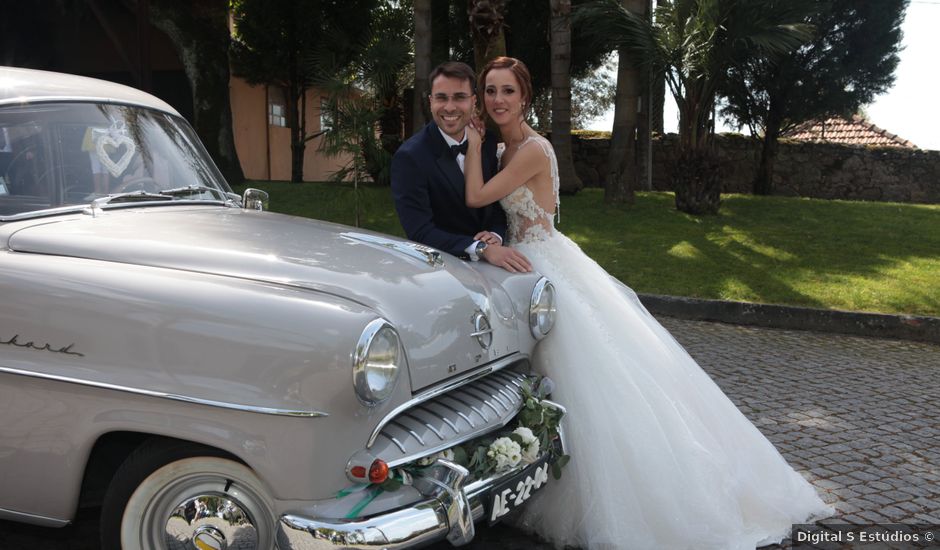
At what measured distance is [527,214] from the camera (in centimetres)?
406

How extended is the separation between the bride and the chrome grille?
0.43 m

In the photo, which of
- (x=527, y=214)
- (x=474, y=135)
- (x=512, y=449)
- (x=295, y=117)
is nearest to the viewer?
(x=512, y=449)

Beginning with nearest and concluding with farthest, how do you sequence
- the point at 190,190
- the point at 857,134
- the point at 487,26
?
the point at 190,190
the point at 487,26
the point at 857,134

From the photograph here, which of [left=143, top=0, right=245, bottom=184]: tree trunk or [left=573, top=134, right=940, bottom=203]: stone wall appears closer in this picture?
[left=143, top=0, right=245, bottom=184]: tree trunk

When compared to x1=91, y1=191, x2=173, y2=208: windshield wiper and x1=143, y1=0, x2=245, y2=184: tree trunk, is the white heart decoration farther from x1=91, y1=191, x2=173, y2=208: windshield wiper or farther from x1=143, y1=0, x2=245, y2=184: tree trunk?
x1=143, y1=0, x2=245, y2=184: tree trunk

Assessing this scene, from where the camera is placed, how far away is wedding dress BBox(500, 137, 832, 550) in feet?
10.7

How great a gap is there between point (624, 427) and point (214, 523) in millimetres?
1587

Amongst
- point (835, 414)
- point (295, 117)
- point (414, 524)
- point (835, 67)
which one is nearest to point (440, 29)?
point (295, 117)

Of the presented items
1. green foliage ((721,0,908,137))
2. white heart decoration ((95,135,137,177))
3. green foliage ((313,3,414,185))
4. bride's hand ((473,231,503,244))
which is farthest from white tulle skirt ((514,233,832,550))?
green foliage ((721,0,908,137))

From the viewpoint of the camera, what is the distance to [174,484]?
2541mm

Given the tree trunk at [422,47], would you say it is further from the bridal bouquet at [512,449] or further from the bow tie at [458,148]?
the bridal bouquet at [512,449]

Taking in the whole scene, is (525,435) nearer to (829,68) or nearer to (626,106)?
(626,106)

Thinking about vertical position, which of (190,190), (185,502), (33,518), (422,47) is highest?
(422,47)

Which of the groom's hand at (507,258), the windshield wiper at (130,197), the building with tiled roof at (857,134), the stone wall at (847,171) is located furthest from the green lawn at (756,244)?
the building with tiled roof at (857,134)
